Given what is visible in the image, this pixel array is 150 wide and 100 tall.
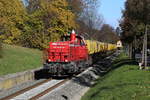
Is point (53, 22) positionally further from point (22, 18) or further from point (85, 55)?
point (85, 55)

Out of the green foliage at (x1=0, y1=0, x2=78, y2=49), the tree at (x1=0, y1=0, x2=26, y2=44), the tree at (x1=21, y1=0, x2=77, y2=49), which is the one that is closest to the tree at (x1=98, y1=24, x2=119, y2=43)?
the tree at (x1=21, y1=0, x2=77, y2=49)

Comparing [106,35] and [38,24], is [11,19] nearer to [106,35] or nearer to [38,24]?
[38,24]

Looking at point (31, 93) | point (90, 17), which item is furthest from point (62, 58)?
point (90, 17)

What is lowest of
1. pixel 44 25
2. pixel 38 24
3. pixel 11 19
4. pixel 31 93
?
pixel 31 93

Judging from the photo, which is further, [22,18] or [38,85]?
[22,18]

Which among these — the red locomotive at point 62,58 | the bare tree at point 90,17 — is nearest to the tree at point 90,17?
the bare tree at point 90,17

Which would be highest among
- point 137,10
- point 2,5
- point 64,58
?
point 2,5

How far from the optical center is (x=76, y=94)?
18062 mm

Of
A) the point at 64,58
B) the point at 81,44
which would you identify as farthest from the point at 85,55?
the point at 64,58

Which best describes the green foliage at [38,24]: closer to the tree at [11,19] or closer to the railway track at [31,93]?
the tree at [11,19]

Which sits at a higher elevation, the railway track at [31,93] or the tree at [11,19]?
the tree at [11,19]

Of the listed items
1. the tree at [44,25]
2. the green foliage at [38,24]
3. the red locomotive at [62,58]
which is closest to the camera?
the red locomotive at [62,58]

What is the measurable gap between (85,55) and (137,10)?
8818mm

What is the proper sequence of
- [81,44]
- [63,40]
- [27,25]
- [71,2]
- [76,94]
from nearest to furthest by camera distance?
1. [76,94]
2. [63,40]
3. [81,44]
4. [27,25]
5. [71,2]
